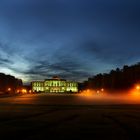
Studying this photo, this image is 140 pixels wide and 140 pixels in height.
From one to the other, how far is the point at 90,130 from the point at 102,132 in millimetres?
945

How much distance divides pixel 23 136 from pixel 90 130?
4055 mm

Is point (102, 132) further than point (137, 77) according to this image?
No

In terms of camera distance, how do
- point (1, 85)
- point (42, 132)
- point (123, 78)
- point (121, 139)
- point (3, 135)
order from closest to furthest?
point (121, 139), point (3, 135), point (42, 132), point (123, 78), point (1, 85)

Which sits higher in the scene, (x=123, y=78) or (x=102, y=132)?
(x=123, y=78)

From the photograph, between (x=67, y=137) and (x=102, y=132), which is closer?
(x=67, y=137)

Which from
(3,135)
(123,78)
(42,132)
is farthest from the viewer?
(123,78)

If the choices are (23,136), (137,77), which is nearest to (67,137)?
(23,136)

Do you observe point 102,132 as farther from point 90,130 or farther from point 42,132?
point 42,132

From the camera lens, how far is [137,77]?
492ft

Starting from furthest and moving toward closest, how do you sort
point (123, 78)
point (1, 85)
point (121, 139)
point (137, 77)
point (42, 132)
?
point (1, 85), point (123, 78), point (137, 77), point (42, 132), point (121, 139)

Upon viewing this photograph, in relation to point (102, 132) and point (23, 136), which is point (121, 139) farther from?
point (23, 136)

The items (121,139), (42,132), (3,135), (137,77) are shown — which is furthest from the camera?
(137,77)

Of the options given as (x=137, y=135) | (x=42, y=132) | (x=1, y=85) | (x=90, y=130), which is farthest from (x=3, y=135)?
(x=1, y=85)

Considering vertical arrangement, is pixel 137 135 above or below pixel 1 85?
below
